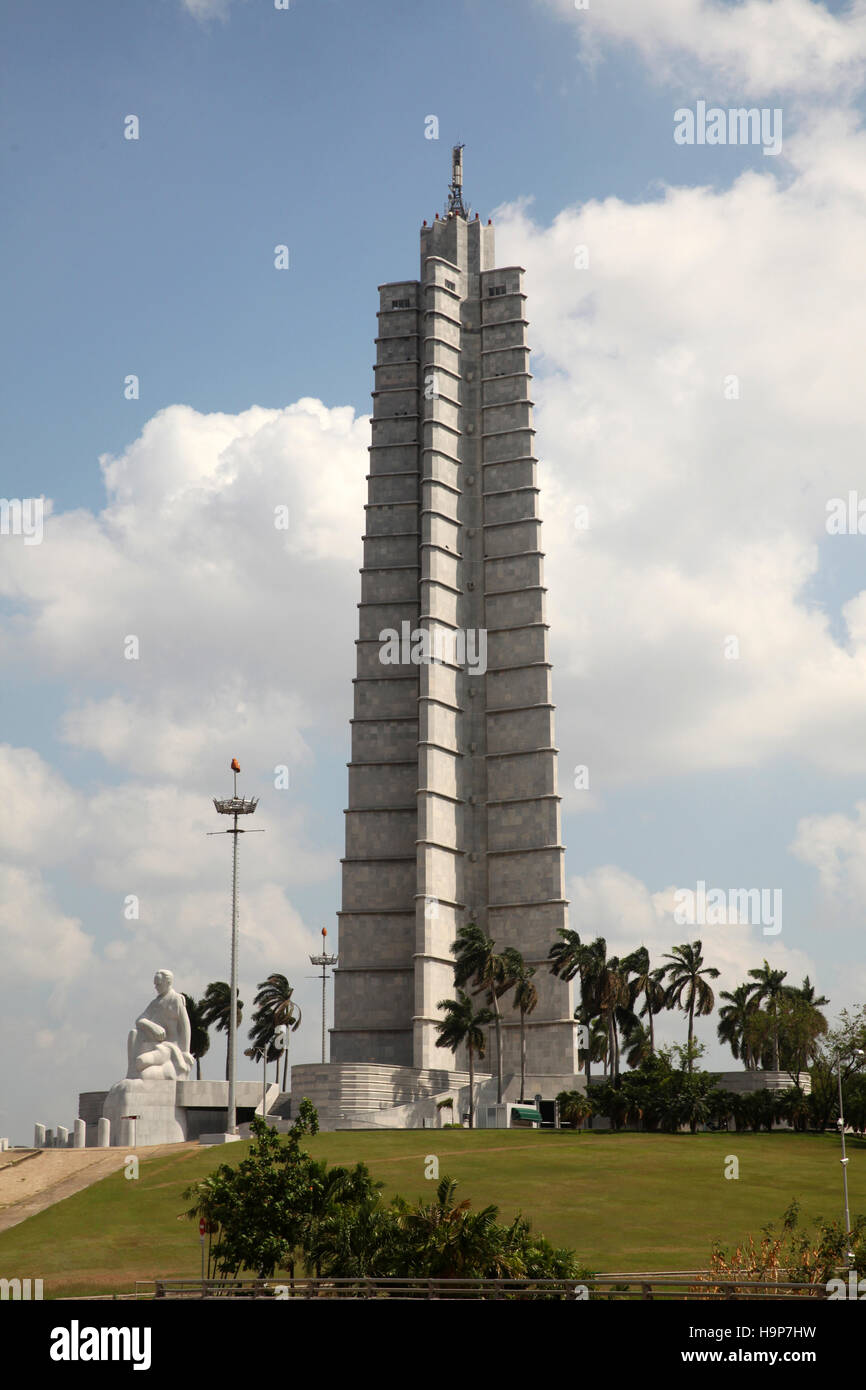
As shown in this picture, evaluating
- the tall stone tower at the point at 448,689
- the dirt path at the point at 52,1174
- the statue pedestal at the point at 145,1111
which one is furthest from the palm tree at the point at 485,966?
the dirt path at the point at 52,1174

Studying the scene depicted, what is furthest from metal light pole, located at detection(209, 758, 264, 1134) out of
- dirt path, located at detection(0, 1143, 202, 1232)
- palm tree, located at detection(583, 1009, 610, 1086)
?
palm tree, located at detection(583, 1009, 610, 1086)

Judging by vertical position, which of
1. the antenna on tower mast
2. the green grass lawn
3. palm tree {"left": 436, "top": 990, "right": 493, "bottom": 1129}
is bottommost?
the green grass lawn

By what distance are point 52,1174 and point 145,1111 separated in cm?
1686

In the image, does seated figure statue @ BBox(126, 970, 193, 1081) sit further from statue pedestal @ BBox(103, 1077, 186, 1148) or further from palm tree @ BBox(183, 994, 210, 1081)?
palm tree @ BBox(183, 994, 210, 1081)

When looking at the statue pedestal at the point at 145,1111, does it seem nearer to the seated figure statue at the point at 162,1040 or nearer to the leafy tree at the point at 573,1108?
the seated figure statue at the point at 162,1040

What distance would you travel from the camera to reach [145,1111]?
73250 millimetres

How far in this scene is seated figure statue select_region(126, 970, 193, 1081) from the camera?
246ft

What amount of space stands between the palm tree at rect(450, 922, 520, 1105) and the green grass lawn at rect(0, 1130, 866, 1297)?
15.4m

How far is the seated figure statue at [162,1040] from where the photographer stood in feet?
246

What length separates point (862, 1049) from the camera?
74500mm

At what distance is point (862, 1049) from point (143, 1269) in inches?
1865

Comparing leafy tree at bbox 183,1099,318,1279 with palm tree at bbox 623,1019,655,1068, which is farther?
palm tree at bbox 623,1019,655,1068
